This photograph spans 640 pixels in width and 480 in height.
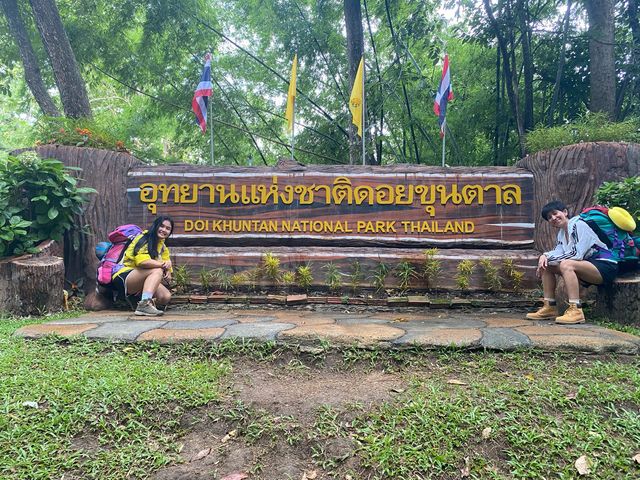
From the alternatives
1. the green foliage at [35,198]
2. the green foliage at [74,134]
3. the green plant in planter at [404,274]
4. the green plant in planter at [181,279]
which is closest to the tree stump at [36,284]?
the green foliage at [35,198]

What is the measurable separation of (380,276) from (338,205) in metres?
1.03

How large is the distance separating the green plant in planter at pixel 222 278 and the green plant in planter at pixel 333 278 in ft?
3.63

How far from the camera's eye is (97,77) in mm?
12141

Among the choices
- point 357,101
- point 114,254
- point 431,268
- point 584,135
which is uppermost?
point 357,101

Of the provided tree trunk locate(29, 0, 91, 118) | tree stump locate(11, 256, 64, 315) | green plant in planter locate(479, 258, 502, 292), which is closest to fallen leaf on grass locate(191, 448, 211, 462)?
tree stump locate(11, 256, 64, 315)

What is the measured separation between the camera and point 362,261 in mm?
5133

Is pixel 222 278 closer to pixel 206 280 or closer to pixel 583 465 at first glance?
pixel 206 280

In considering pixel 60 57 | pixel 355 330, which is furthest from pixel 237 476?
pixel 60 57

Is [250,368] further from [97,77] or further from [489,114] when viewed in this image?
[97,77]

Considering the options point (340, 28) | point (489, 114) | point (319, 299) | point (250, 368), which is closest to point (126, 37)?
Result: point (340, 28)

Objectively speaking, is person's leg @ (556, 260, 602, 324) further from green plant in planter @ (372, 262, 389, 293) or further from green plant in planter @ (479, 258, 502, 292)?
green plant in planter @ (372, 262, 389, 293)

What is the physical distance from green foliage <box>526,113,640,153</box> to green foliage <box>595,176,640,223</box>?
84 cm

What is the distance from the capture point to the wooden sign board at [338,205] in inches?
211

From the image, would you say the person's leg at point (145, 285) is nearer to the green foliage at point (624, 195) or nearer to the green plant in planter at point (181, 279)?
the green plant in planter at point (181, 279)
